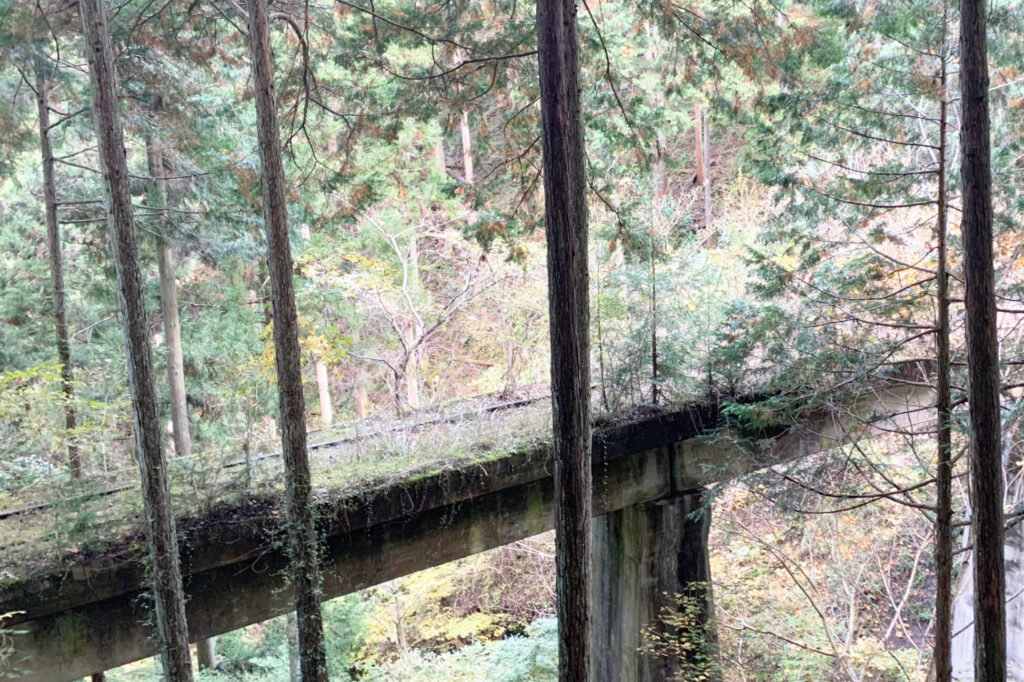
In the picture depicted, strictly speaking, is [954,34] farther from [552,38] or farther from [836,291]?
[552,38]

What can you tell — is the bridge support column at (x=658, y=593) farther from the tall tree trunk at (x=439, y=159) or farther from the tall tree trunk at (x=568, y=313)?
the tall tree trunk at (x=439, y=159)

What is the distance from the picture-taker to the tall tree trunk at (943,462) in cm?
536

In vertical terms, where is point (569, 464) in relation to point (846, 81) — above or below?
below

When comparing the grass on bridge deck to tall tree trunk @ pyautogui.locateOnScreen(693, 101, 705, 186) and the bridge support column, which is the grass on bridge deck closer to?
the bridge support column

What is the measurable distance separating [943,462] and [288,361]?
5038mm

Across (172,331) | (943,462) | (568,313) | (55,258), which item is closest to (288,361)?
(568,313)

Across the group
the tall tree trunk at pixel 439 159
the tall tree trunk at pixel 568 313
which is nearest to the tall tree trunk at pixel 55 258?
the tall tree trunk at pixel 568 313

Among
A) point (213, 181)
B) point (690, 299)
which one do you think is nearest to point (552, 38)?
point (690, 299)

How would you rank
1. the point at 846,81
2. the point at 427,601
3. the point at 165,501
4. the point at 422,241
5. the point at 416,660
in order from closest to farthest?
the point at 165,501, the point at 846,81, the point at 416,660, the point at 427,601, the point at 422,241

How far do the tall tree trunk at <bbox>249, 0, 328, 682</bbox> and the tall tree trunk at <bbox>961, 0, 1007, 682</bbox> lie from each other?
438 cm

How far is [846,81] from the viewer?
618 centimetres

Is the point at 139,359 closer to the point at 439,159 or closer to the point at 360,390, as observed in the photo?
the point at 439,159

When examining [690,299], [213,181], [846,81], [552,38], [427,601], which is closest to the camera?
[552,38]

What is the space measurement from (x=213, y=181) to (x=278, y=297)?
226 inches
